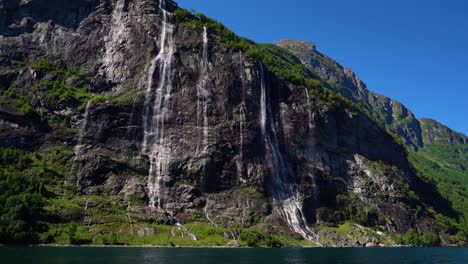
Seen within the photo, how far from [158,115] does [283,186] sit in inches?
1547

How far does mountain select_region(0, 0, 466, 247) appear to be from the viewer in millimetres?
103688

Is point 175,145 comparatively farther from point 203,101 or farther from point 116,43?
point 116,43

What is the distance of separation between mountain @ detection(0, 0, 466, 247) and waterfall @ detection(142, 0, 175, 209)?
1.26 ft

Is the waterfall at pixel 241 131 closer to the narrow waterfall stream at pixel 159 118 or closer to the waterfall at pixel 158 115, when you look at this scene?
the narrow waterfall stream at pixel 159 118

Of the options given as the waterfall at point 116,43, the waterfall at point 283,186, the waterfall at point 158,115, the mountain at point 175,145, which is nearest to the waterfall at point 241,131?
the mountain at point 175,145

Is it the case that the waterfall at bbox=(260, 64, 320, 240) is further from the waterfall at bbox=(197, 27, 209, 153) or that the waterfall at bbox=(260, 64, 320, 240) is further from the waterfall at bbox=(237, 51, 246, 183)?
the waterfall at bbox=(197, 27, 209, 153)

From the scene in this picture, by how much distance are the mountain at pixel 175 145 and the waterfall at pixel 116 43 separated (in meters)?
0.45

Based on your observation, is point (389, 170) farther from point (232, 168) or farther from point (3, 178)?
point (3, 178)

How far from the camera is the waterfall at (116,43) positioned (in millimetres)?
135000

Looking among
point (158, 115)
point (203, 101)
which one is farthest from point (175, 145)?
point (203, 101)

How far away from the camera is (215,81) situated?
13588 centimetres

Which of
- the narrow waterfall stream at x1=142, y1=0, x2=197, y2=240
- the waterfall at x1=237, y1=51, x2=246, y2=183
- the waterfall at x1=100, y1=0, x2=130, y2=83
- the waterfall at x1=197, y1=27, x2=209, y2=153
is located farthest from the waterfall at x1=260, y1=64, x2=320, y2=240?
the waterfall at x1=100, y1=0, x2=130, y2=83

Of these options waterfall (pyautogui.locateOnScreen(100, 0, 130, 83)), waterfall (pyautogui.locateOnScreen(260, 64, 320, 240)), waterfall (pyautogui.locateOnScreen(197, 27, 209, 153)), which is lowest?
waterfall (pyautogui.locateOnScreen(260, 64, 320, 240))

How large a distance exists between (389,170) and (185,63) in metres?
74.0
